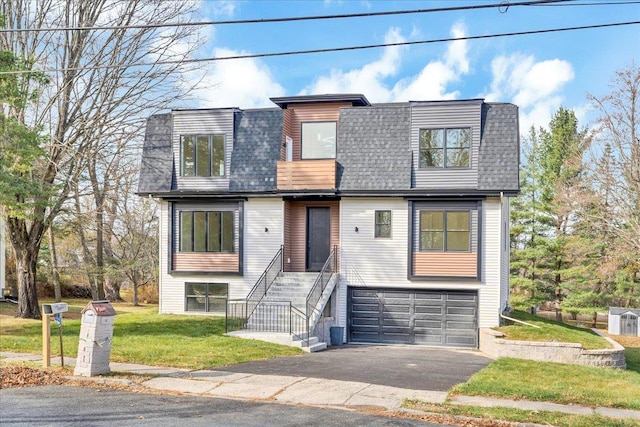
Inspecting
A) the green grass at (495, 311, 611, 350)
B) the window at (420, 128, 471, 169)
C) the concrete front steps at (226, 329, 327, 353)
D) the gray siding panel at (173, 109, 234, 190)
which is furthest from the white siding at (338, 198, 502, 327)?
the gray siding panel at (173, 109, 234, 190)

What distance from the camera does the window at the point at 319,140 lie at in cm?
2289

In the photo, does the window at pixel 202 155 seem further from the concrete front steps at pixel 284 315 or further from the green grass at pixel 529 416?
the green grass at pixel 529 416

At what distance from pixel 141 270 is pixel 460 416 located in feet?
114

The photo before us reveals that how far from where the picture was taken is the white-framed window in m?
23.1

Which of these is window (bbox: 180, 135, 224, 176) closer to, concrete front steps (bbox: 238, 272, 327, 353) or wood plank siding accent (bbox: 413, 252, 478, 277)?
concrete front steps (bbox: 238, 272, 327, 353)

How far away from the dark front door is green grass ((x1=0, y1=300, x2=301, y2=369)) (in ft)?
13.4

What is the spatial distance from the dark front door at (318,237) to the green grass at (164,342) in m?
4.09

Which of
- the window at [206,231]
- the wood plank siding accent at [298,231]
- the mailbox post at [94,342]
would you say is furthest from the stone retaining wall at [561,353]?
the mailbox post at [94,342]

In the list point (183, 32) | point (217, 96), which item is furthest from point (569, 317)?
point (183, 32)

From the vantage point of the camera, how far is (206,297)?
2330cm

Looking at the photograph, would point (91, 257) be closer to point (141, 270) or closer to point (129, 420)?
point (141, 270)

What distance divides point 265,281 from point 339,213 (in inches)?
149

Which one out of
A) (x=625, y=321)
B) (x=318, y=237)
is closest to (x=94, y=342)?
(x=318, y=237)

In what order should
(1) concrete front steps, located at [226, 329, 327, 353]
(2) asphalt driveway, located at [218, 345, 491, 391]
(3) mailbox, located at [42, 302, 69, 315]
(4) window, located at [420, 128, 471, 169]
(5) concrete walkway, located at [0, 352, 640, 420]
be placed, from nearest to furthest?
(5) concrete walkway, located at [0, 352, 640, 420] < (3) mailbox, located at [42, 302, 69, 315] < (2) asphalt driveway, located at [218, 345, 491, 391] < (1) concrete front steps, located at [226, 329, 327, 353] < (4) window, located at [420, 128, 471, 169]
